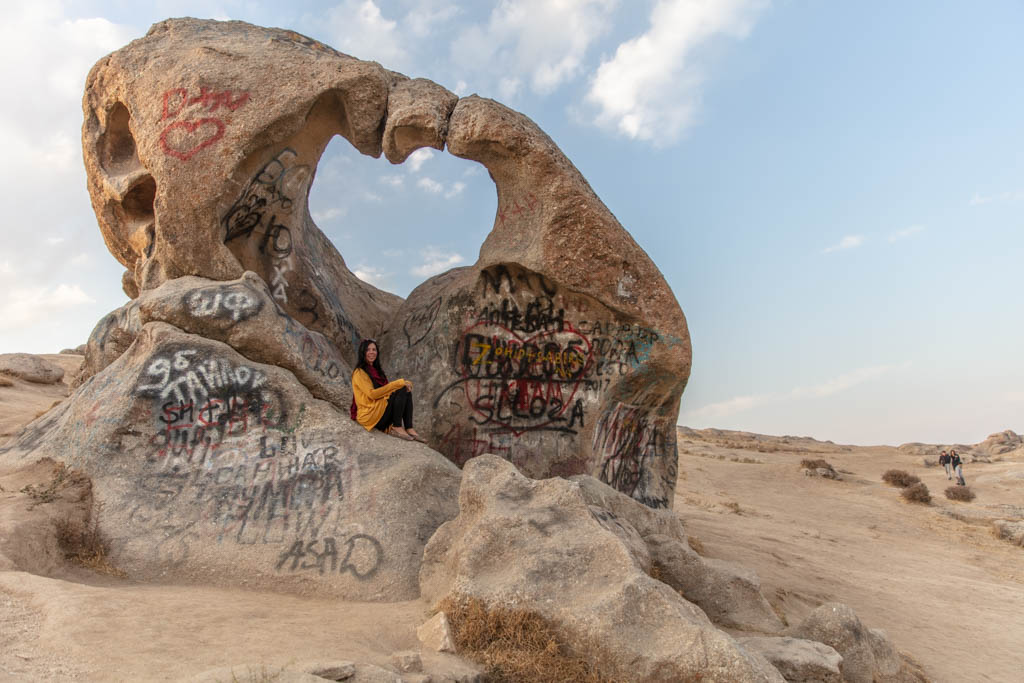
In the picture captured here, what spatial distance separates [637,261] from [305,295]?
11.2 feet

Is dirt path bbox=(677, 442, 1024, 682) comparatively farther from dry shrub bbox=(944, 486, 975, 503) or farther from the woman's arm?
the woman's arm

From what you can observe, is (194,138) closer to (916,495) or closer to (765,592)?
(765,592)

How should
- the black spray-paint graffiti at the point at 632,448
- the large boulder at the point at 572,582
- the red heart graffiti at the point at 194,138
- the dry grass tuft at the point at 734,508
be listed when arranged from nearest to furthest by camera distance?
1. the large boulder at the point at 572,582
2. the red heart graffiti at the point at 194,138
3. the black spray-paint graffiti at the point at 632,448
4. the dry grass tuft at the point at 734,508

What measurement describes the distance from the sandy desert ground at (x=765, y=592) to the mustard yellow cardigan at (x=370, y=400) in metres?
1.74

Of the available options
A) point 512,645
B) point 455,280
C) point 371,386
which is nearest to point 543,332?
point 455,280

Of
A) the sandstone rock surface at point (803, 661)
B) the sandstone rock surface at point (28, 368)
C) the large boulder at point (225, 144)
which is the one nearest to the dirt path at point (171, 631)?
the sandstone rock surface at point (803, 661)

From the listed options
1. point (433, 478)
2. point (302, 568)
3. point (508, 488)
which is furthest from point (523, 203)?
point (302, 568)

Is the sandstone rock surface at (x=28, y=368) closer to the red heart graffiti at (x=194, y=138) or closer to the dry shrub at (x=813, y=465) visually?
the red heart graffiti at (x=194, y=138)

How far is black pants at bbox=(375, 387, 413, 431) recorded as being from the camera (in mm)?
5363

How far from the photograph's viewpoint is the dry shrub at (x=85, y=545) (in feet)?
12.6

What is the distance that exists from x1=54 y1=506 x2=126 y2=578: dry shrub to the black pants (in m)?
2.00

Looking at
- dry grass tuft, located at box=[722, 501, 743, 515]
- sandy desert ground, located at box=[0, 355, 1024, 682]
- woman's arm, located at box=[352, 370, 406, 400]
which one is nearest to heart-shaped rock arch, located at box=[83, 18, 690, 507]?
woman's arm, located at box=[352, 370, 406, 400]

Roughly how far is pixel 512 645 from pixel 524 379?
150 inches

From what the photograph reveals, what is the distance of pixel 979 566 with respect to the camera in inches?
386
